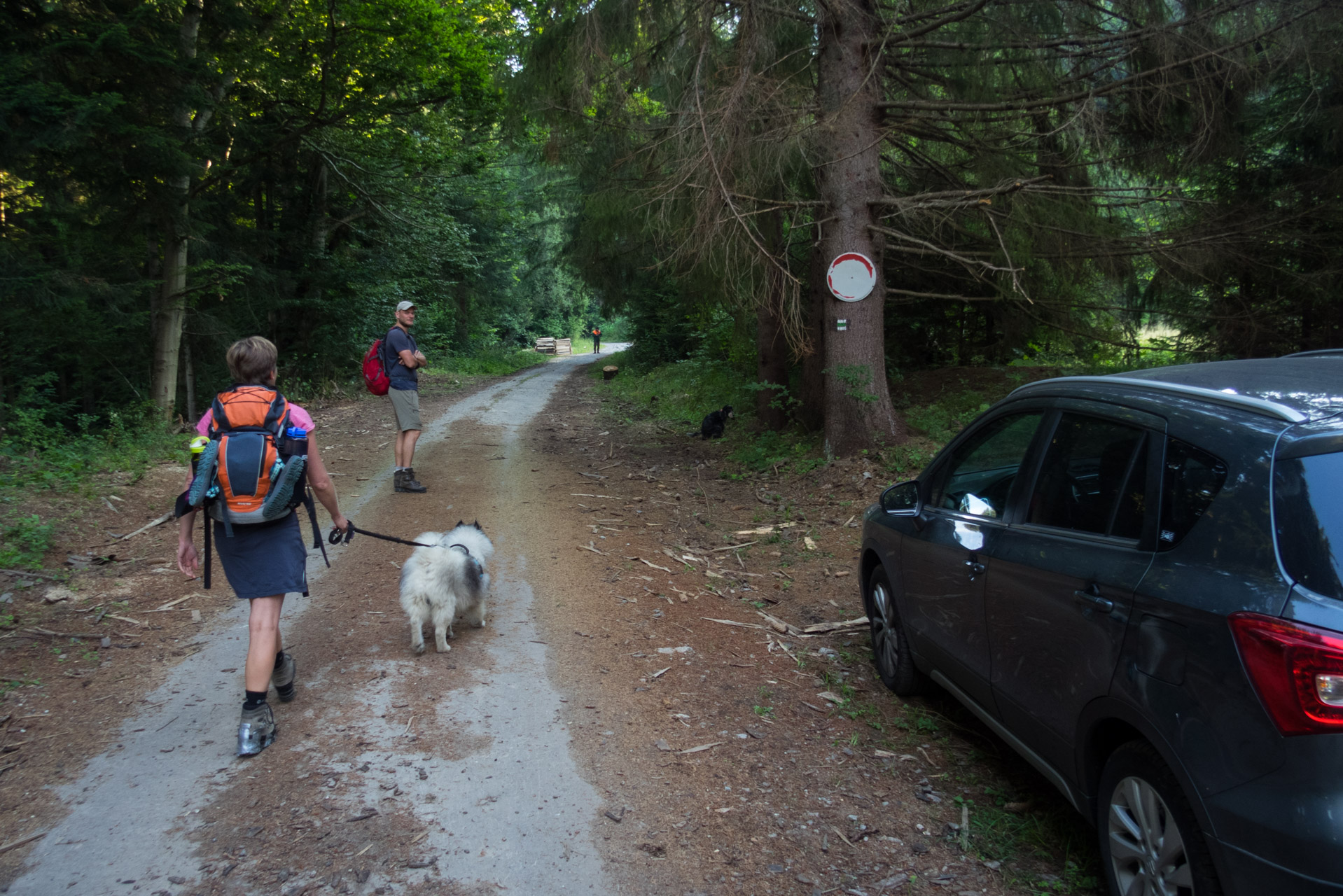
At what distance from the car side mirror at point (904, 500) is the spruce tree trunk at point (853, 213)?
5307 millimetres

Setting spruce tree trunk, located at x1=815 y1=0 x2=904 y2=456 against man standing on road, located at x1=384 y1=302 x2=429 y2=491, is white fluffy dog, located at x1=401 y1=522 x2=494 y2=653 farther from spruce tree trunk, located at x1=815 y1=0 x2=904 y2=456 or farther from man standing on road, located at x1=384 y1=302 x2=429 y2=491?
spruce tree trunk, located at x1=815 y1=0 x2=904 y2=456

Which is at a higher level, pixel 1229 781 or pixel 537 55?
pixel 537 55

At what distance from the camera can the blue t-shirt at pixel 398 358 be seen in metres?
9.72

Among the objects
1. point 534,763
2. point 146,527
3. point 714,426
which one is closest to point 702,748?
point 534,763

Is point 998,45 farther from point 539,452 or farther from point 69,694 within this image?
point 69,694

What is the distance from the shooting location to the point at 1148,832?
2.61 metres

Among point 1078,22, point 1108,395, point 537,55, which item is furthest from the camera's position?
point 537,55

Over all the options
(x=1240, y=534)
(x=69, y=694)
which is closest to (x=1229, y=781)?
(x=1240, y=534)

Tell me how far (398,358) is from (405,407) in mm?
597

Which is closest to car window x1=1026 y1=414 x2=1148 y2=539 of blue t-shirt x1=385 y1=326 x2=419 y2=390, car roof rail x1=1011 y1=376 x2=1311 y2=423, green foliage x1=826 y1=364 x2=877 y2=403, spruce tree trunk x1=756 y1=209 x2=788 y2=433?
car roof rail x1=1011 y1=376 x2=1311 y2=423

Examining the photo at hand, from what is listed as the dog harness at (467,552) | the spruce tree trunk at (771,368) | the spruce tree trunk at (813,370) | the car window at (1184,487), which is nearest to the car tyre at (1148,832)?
the car window at (1184,487)

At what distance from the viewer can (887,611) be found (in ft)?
16.6

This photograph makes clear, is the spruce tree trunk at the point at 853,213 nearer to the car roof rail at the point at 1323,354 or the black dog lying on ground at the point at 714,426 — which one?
the black dog lying on ground at the point at 714,426

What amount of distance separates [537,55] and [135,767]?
32.7 ft
